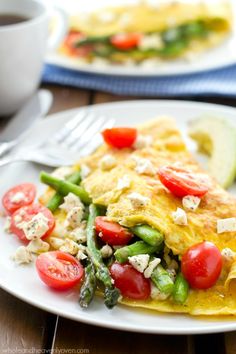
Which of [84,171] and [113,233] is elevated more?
[113,233]

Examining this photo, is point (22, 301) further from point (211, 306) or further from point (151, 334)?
point (211, 306)

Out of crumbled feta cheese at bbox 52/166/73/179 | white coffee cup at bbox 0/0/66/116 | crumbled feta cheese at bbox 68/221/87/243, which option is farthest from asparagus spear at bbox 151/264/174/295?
white coffee cup at bbox 0/0/66/116

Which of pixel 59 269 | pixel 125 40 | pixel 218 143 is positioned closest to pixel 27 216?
pixel 59 269

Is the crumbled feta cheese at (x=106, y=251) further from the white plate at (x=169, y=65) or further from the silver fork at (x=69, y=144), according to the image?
the white plate at (x=169, y=65)

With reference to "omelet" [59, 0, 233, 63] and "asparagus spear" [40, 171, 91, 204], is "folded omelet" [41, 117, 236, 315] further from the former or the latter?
"omelet" [59, 0, 233, 63]

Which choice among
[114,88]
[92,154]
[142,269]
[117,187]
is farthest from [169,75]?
[142,269]

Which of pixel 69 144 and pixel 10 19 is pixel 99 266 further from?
pixel 10 19

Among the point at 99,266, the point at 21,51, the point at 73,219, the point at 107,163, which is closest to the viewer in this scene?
the point at 99,266
